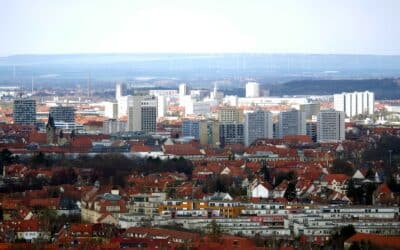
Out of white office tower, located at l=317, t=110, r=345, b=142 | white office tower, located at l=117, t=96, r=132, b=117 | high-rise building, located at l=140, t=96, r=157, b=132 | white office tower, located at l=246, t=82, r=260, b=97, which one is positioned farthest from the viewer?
white office tower, located at l=246, t=82, r=260, b=97

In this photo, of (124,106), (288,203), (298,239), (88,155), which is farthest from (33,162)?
(124,106)

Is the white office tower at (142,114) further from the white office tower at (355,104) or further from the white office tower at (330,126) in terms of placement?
the white office tower at (355,104)

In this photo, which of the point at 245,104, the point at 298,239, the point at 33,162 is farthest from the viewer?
the point at 245,104

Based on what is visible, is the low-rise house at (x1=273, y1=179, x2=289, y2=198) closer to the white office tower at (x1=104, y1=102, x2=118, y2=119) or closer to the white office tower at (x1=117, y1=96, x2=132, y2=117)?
the white office tower at (x1=117, y1=96, x2=132, y2=117)

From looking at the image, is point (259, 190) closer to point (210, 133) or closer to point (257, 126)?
point (210, 133)

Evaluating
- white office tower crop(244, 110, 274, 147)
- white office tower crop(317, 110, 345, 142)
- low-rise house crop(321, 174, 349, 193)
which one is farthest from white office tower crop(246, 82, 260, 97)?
low-rise house crop(321, 174, 349, 193)

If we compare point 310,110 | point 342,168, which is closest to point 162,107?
point 310,110

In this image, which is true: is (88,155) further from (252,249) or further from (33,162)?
(252,249)
